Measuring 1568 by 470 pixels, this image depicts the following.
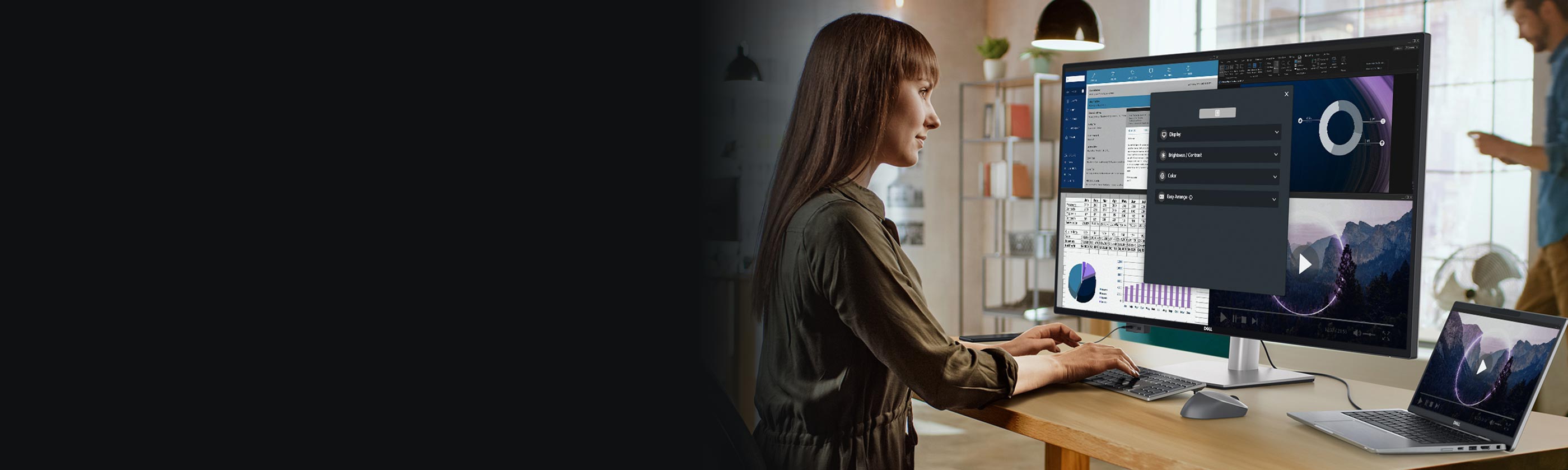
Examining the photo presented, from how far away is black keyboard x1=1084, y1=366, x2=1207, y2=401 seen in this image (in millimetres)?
1208

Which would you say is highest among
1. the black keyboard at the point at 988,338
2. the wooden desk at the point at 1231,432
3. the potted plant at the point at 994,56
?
the potted plant at the point at 994,56

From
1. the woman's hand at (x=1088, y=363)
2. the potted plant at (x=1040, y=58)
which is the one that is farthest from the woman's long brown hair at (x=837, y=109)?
the potted plant at (x=1040, y=58)

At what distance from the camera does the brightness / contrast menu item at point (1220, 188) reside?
4.02 feet

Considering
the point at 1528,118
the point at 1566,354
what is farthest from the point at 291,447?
the point at 1528,118

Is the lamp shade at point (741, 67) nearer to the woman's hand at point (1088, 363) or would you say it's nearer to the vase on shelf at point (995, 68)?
the woman's hand at point (1088, 363)

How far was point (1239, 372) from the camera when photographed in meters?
1.38

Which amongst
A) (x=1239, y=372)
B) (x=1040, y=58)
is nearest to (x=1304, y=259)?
(x=1239, y=372)

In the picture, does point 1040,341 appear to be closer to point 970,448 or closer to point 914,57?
point 914,57

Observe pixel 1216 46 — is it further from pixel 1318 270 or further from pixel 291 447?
pixel 291 447

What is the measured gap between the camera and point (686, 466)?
356 mm

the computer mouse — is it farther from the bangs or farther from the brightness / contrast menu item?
the bangs

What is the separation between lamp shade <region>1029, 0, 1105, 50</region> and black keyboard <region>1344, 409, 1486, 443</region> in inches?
83.4

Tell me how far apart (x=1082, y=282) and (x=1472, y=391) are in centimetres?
54

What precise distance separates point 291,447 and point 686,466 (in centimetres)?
14
